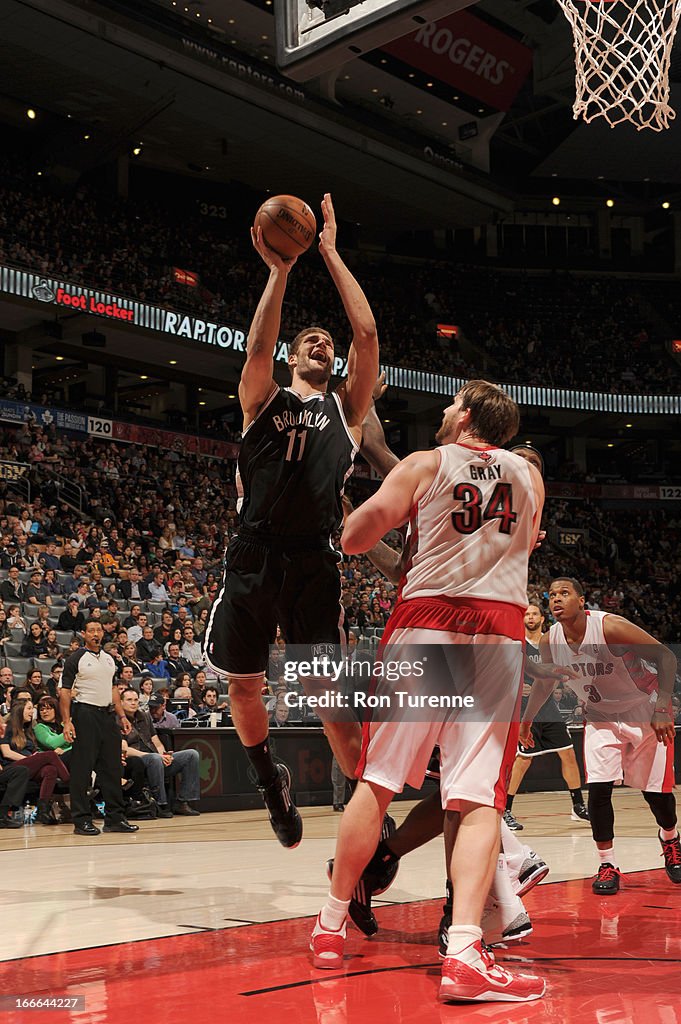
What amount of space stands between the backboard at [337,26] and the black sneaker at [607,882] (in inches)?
184

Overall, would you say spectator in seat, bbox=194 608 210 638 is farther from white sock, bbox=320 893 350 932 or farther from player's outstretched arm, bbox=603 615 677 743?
white sock, bbox=320 893 350 932

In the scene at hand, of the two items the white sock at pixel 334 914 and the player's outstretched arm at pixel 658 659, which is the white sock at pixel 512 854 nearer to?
the white sock at pixel 334 914

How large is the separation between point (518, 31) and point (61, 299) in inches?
650

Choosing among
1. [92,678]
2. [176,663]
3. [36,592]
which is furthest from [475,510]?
[36,592]

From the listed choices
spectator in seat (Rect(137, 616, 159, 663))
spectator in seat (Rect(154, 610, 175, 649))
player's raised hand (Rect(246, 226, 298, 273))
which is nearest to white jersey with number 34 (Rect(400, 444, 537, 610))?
player's raised hand (Rect(246, 226, 298, 273))

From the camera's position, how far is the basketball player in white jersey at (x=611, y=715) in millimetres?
5988

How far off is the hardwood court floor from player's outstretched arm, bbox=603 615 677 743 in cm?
90

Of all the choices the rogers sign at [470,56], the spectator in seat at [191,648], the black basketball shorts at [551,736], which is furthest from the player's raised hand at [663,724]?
the rogers sign at [470,56]

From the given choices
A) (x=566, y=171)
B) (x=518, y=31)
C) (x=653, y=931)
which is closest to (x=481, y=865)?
(x=653, y=931)

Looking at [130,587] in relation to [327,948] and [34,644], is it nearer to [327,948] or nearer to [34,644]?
[34,644]

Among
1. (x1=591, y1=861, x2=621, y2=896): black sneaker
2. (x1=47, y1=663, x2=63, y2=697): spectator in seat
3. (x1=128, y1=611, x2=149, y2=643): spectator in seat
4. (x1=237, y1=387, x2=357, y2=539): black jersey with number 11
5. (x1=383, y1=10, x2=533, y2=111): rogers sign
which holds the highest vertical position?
(x1=383, y1=10, x2=533, y2=111): rogers sign

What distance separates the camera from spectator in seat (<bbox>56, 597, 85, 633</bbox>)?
14.9m

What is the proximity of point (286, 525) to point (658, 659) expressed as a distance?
2389 millimetres

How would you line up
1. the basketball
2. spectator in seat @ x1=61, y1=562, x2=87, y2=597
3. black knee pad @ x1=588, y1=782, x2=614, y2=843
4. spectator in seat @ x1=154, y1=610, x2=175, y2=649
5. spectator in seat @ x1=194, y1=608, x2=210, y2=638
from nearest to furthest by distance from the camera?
the basketball < black knee pad @ x1=588, y1=782, x2=614, y2=843 < spectator in seat @ x1=154, y1=610, x2=175, y2=649 < spectator in seat @ x1=194, y1=608, x2=210, y2=638 < spectator in seat @ x1=61, y1=562, x2=87, y2=597
